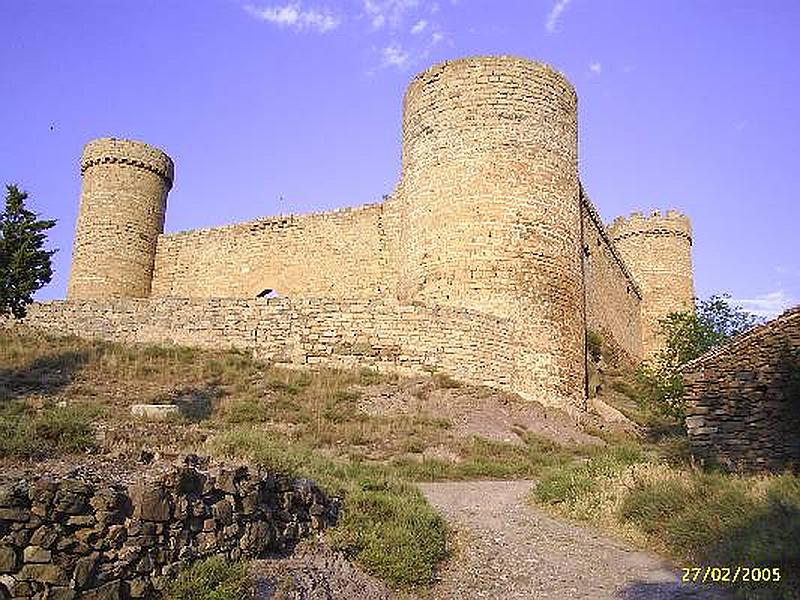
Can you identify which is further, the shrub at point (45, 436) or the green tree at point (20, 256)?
the green tree at point (20, 256)

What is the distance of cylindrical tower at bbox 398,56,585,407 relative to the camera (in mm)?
18516

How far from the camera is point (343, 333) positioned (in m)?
17.4

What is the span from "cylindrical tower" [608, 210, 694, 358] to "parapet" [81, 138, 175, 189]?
19.4m

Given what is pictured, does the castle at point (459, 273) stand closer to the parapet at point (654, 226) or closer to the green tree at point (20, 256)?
the green tree at point (20, 256)

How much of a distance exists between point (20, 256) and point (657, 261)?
A: 25.7m

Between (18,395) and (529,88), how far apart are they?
1357cm

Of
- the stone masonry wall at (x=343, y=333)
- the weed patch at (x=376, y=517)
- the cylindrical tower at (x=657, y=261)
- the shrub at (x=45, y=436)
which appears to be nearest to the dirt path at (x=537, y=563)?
the weed patch at (x=376, y=517)

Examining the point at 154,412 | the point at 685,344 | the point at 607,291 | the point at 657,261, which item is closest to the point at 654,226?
the point at 657,261

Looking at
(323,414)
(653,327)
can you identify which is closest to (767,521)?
(323,414)

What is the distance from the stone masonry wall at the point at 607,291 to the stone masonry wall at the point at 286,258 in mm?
6227

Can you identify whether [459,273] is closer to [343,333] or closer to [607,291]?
[343,333]

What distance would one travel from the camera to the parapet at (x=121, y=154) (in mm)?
27250

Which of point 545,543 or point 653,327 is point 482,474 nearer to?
point 545,543

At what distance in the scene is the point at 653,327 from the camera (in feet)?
106
